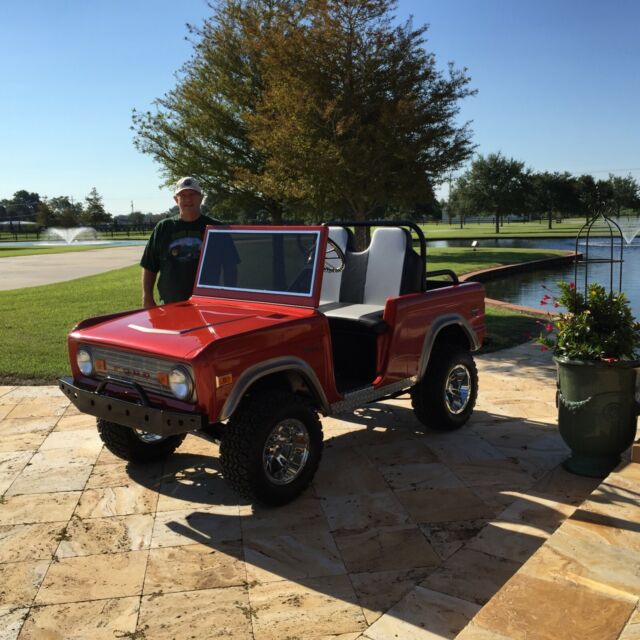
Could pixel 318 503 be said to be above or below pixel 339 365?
below

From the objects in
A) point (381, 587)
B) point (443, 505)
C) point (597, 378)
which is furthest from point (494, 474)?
point (381, 587)

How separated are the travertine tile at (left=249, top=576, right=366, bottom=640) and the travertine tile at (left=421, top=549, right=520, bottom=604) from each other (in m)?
0.43

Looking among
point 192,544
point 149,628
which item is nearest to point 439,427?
point 192,544

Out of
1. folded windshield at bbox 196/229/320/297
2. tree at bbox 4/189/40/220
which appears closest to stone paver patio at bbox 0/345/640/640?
folded windshield at bbox 196/229/320/297

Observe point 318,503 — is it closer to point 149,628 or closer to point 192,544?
point 192,544

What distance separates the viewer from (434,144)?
1856 centimetres

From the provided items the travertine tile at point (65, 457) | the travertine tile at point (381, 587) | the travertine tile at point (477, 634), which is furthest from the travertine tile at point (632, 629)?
the travertine tile at point (65, 457)

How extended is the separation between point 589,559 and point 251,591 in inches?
67.5

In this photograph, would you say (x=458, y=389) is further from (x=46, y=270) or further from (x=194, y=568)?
(x=46, y=270)

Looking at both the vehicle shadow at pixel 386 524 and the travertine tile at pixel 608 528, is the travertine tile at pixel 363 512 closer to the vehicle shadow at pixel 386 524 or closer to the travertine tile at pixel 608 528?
the vehicle shadow at pixel 386 524

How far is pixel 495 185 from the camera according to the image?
6297 cm

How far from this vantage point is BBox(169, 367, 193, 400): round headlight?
3.69 metres

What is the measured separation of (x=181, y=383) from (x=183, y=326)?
0.61 meters

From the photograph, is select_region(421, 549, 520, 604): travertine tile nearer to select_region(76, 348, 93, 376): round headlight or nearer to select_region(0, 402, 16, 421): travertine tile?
select_region(76, 348, 93, 376): round headlight
